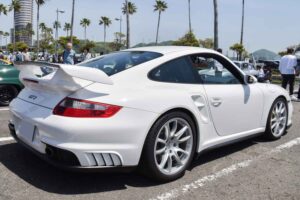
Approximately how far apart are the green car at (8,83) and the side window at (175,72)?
5.12m

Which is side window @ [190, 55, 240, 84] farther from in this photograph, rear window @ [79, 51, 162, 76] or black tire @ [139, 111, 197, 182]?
black tire @ [139, 111, 197, 182]

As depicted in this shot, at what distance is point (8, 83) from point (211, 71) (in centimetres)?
530

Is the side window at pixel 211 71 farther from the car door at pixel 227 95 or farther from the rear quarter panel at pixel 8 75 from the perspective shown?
the rear quarter panel at pixel 8 75

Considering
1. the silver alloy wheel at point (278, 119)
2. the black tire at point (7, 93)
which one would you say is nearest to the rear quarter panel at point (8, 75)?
the black tire at point (7, 93)

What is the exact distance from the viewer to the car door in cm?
397

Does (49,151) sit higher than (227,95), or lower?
lower

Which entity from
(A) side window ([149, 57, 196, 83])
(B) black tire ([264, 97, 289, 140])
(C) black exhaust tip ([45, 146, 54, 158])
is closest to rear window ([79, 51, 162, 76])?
(A) side window ([149, 57, 196, 83])

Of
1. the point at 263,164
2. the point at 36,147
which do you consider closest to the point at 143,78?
the point at 36,147

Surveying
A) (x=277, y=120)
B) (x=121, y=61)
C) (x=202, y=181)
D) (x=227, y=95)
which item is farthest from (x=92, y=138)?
(x=277, y=120)

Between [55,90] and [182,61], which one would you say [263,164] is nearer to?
[182,61]

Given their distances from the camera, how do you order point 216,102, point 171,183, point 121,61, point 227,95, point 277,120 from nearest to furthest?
point 171,183 < point 121,61 < point 216,102 < point 227,95 < point 277,120

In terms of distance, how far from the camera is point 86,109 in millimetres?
3049

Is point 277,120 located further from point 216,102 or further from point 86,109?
point 86,109

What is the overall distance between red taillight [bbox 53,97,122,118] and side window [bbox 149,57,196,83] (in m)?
0.64
